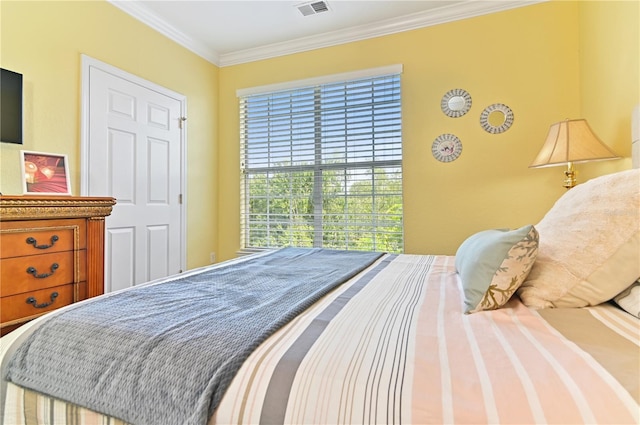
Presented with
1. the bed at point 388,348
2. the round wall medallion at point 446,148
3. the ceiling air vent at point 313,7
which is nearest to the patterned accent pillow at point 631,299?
the bed at point 388,348

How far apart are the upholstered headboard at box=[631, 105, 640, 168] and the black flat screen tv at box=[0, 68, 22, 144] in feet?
10.8

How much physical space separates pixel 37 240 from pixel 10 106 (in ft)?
2.86

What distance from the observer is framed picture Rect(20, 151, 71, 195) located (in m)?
1.83

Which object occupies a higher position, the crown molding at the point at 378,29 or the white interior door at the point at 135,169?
the crown molding at the point at 378,29

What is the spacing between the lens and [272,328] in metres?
0.79

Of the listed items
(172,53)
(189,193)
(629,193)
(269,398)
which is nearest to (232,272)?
(269,398)

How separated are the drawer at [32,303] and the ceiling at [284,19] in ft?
7.21

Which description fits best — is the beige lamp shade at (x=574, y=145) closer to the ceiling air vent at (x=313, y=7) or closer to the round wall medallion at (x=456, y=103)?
the round wall medallion at (x=456, y=103)

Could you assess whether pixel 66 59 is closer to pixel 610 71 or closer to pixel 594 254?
pixel 594 254

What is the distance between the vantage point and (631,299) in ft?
2.85

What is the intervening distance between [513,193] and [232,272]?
2284mm

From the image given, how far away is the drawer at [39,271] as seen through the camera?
4.66 ft

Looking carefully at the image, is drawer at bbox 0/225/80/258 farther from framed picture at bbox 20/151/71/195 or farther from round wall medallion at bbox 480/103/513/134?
round wall medallion at bbox 480/103/513/134

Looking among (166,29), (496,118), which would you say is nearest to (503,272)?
(496,118)
